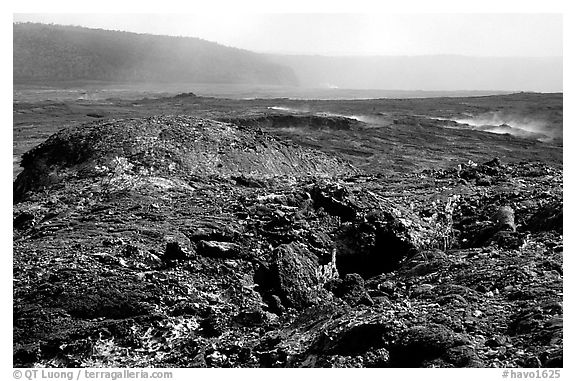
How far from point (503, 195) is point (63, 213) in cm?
694

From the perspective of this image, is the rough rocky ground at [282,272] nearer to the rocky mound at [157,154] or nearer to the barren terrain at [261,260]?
the barren terrain at [261,260]

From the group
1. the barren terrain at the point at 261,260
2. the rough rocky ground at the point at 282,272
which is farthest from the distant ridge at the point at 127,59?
the rough rocky ground at the point at 282,272

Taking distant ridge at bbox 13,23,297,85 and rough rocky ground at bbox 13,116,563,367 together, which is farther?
distant ridge at bbox 13,23,297,85

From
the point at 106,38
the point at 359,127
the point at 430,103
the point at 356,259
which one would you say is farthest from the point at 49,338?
the point at 106,38

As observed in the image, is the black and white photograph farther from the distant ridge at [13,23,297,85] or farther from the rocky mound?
the distant ridge at [13,23,297,85]

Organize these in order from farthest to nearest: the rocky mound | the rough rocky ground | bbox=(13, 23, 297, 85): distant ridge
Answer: bbox=(13, 23, 297, 85): distant ridge < the rocky mound < the rough rocky ground

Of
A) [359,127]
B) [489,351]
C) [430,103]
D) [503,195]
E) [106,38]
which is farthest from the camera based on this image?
[106,38]

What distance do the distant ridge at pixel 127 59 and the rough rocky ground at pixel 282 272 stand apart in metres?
60.8

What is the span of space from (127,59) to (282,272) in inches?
2994

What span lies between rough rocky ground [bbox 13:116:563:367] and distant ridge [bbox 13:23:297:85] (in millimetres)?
60821

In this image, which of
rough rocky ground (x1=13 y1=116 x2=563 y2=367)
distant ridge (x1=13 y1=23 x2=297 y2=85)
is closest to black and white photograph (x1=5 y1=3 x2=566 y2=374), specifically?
rough rocky ground (x1=13 y1=116 x2=563 y2=367)

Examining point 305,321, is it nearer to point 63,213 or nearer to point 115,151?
point 63,213

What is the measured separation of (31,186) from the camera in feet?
42.4

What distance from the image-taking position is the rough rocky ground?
6.22 m
